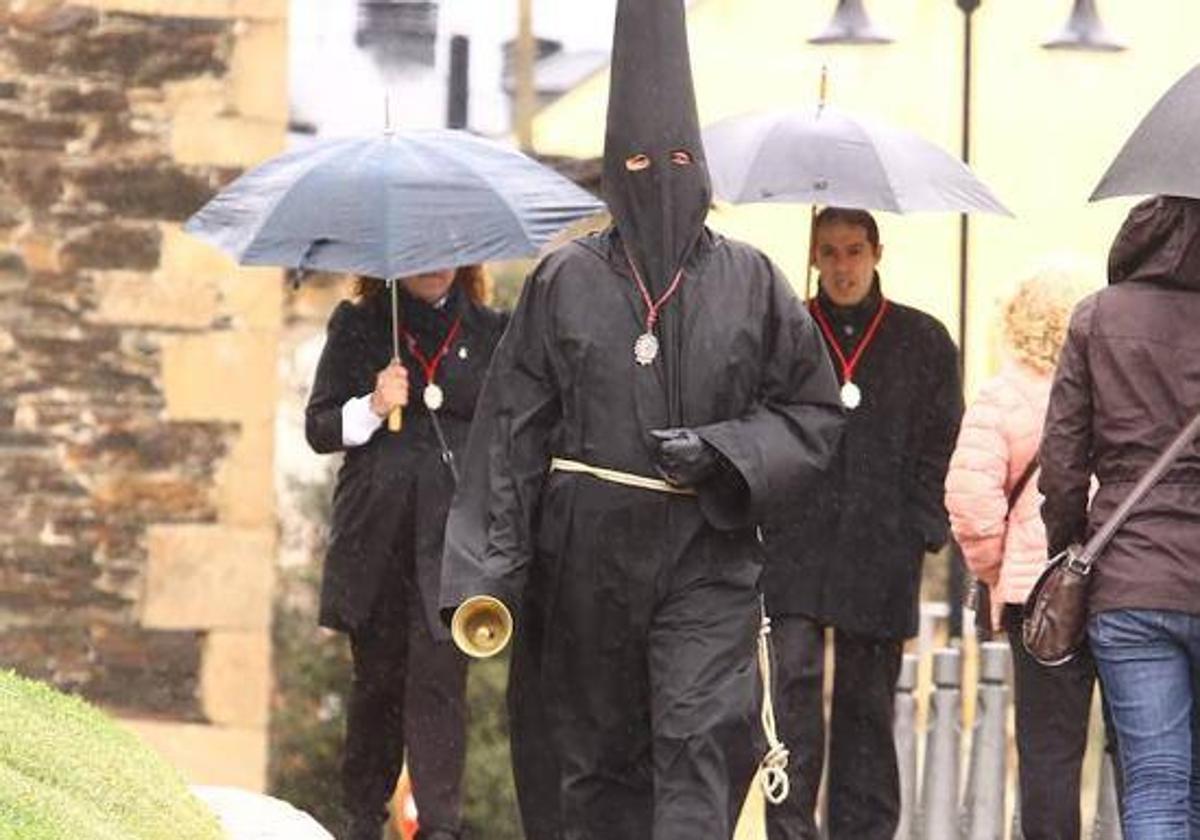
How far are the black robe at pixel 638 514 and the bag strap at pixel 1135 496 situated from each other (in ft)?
2.34

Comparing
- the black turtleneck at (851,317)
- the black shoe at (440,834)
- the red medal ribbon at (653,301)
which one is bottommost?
the black shoe at (440,834)

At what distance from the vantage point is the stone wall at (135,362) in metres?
13.7

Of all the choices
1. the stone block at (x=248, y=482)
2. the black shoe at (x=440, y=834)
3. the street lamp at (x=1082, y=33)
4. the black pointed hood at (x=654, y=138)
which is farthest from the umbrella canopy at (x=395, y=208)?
the street lamp at (x=1082, y=33)

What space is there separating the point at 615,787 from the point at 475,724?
778cm

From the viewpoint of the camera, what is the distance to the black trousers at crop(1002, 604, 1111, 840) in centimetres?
1031

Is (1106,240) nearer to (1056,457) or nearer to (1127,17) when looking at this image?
(1127,17)

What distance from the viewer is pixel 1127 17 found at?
81.5 feet

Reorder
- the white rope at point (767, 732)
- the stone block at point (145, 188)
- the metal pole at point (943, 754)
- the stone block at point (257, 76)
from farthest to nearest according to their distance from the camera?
1. the stone block at point (257, 76)
2. the stone block at point (145, 188)
3. the metal pole at point (943, 754)
4. the white rope at point (767, 732)

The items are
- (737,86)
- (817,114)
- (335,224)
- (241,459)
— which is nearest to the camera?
(335,224)

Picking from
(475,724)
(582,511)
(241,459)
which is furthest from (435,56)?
(582,511)

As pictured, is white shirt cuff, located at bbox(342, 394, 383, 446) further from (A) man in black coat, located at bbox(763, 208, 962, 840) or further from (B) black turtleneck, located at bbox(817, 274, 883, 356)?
(B) black turtleneck, located at bbox(817, 274, 883, 356)

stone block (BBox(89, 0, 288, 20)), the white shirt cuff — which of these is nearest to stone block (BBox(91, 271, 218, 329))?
stone block (BBox(89, 0, 288, 20))

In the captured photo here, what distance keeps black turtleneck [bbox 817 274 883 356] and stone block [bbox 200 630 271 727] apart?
3.49 m

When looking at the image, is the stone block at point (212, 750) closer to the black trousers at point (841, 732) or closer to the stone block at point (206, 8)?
the stone block at point (206, 8)
